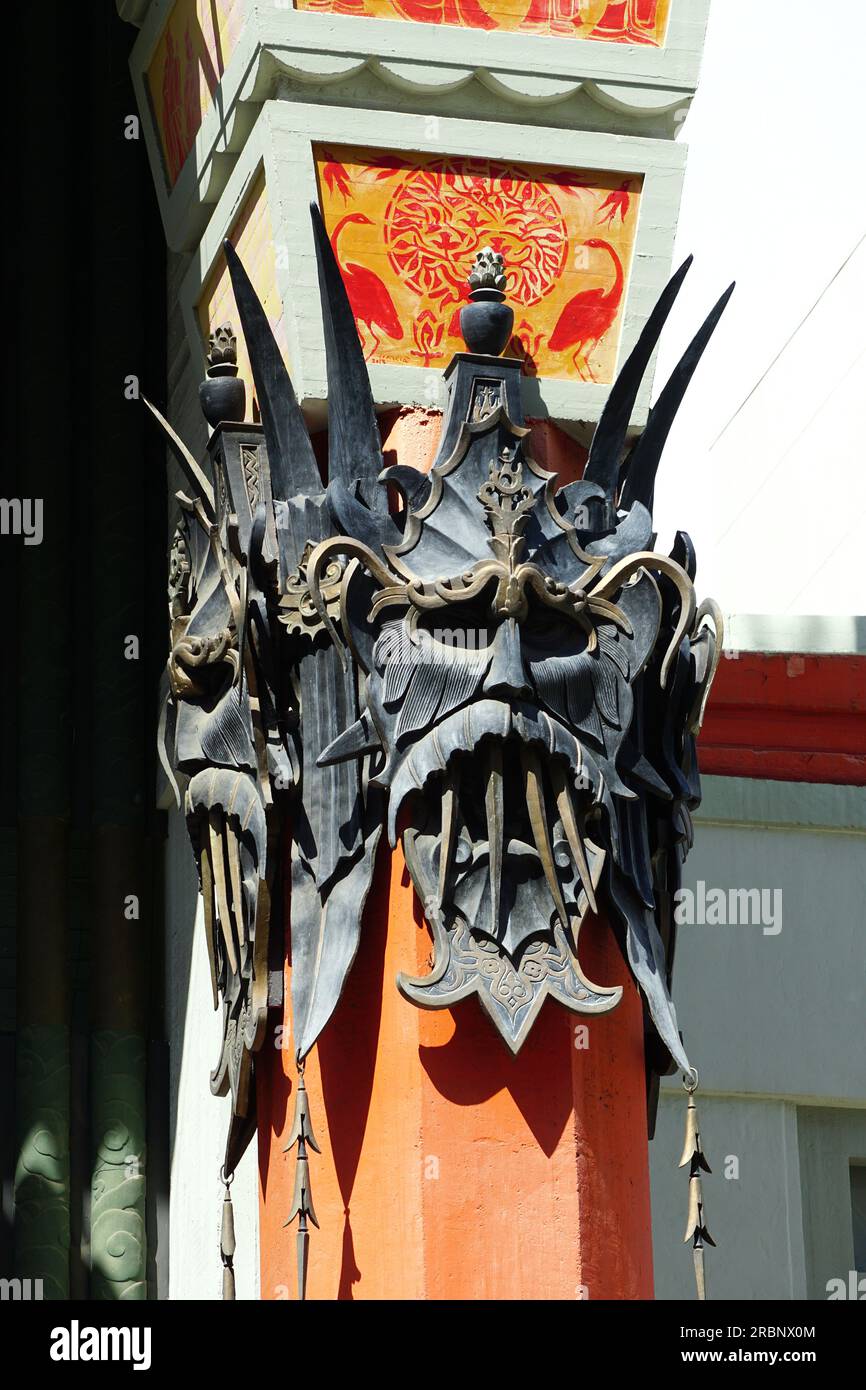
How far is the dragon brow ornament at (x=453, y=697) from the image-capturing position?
163 inches

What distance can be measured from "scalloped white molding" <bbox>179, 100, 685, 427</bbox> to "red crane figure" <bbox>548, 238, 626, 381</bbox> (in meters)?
0.02

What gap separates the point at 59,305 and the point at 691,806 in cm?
219

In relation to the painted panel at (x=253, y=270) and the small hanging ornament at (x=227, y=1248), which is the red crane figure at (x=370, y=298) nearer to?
the painted panel at (x=253, y=270)

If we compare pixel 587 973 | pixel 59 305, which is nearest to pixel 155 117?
pixel 59 305

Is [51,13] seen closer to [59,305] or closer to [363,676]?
[59,305]

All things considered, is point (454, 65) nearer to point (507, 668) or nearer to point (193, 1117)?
point (507, 668)

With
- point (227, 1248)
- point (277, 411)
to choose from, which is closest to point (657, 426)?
point (277, 411)

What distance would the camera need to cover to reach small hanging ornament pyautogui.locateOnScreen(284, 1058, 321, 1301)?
4090mm

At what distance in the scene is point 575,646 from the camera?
423cm

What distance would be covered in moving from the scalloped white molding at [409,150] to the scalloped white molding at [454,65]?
0.04 meters

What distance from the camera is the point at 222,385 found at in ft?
15.1

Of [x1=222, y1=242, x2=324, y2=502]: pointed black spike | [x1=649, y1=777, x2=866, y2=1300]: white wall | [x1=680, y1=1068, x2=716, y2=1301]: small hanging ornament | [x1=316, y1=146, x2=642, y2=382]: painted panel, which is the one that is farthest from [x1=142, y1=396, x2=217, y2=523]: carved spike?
[x1=649, y1=777, x2=866, y2=1300]: white wall

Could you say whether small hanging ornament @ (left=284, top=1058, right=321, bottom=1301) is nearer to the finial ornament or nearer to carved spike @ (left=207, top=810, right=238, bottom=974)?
carved spike @ (left=207, top=810, right=238, bottom=974)

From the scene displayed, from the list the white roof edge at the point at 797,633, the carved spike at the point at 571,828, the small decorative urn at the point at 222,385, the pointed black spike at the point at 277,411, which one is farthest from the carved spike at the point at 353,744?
the white roof edge at the point at 797,633
